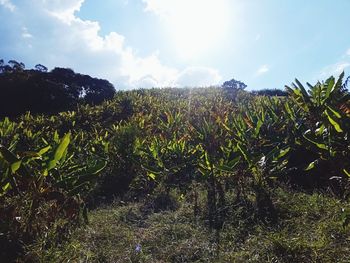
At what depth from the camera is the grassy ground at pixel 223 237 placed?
323 cm

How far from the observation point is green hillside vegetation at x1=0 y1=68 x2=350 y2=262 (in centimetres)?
346

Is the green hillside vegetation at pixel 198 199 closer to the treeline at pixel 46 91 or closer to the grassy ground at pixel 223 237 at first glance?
the grassy ground at pixel 223 237

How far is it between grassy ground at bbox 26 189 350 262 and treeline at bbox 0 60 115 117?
1684 centimetres

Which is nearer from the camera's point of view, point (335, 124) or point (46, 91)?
point (335, 124)

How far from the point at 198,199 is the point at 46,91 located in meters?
18.1

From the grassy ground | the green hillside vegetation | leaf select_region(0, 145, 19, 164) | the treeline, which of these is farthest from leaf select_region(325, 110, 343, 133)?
the treeline

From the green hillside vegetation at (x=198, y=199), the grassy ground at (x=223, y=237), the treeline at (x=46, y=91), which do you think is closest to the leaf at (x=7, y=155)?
the green hillside vegetation at (x=198, y=199)

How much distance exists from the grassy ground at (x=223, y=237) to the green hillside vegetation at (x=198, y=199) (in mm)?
11

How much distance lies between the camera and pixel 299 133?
607cm

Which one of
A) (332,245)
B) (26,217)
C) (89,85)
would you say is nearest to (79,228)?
(26,217)

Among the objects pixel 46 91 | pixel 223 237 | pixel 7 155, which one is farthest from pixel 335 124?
pixel 46 91

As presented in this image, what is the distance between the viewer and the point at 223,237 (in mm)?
3924

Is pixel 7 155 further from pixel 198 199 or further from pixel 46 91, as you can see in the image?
pixel 46 91

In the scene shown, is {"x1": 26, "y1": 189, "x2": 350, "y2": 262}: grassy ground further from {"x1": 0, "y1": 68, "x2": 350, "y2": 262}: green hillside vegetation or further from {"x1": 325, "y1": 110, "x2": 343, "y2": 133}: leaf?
{"x1": 325, "y1": 110, "x2": 343, "y2": 133}: leaf
